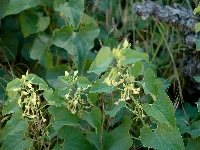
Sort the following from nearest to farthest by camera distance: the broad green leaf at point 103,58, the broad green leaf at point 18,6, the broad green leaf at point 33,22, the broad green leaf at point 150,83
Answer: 1. the broad green leaf at point 103,58
2. the broad green leaf at point 150,83
3. the broad green leaf at point 18,6
4. the broad green leaf at point 33,22

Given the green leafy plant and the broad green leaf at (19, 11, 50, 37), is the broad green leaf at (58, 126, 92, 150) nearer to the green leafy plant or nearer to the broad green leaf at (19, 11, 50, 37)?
the green leafy plant

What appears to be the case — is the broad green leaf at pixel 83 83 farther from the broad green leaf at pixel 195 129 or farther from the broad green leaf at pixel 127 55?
the broad green leaf at pixel 195 129

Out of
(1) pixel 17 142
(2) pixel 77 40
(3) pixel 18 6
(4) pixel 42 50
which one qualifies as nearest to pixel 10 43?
(4) pixel 42 50

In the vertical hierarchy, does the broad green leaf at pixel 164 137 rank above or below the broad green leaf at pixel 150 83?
below

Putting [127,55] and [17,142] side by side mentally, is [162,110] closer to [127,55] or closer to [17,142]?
[127,55]

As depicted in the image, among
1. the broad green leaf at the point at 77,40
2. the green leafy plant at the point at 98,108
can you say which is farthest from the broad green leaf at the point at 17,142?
the broad green leaf at the point at 77,40

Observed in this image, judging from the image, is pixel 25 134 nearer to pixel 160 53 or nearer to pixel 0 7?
pixel 0 7
